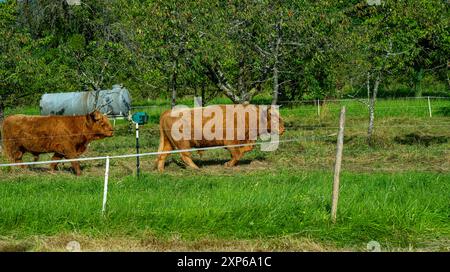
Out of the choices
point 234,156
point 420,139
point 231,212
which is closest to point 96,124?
point 234,156

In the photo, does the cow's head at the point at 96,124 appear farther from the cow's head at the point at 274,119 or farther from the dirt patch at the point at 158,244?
the dirt patch at the point at 158,244

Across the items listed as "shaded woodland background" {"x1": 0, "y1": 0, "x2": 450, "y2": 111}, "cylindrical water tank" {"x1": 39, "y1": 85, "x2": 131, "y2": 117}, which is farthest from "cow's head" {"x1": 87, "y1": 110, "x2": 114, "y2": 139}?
"cylindrical water tank" {"x1": 39, "y1": 85, "x2": 131, "y2": 117}

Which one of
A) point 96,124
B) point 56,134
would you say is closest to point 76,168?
point 56,134

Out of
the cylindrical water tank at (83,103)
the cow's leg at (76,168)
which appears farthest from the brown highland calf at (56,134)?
the cylindrical water tank at (83,103)

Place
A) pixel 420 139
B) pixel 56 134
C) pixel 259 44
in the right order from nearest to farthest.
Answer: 1. pixel 56 134
2. pixel 259 44
3. pixel 420 139

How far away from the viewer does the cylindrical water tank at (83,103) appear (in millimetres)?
31891

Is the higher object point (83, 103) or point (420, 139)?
point (83, 103)

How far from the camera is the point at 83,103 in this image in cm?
3256

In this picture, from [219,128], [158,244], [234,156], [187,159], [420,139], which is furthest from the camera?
[420,139]

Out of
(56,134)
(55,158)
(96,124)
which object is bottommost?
(55,158)

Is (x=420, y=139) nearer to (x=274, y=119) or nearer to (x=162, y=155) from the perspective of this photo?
(x=274, y=119)

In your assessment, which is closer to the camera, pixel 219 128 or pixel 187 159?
pixel 187 159
